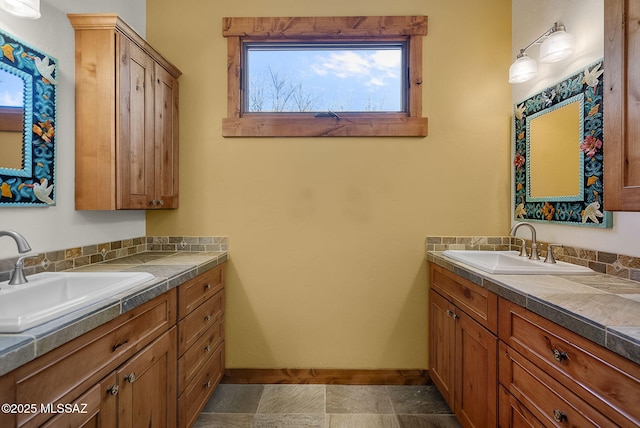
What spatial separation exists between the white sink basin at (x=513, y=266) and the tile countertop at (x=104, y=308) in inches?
59.7

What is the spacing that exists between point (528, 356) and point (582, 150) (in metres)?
1.12

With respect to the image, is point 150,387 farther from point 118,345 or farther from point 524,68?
point 524,68

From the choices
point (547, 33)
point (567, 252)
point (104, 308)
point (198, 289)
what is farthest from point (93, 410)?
point (547, 33)

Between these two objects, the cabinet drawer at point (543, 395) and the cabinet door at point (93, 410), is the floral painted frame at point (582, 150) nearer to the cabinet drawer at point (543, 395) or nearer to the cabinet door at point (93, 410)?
the cabinet drawer at point (543, 395)

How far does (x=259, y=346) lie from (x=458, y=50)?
2574mm

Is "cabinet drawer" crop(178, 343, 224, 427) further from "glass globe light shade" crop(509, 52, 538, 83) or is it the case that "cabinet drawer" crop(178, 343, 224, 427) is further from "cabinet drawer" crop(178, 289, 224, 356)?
"glass globe light shade" crop(509, 52, 538, 83)

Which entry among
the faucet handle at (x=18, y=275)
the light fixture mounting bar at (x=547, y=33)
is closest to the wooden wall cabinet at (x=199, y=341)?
the faucet handle at (x=18, y=275)

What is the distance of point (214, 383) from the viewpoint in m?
2.00

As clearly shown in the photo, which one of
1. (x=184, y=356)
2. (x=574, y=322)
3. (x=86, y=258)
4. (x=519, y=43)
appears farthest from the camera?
(x=519, y=43)

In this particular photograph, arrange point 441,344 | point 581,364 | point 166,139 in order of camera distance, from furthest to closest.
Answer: point 166,139 → point 441,344 → point 581,364

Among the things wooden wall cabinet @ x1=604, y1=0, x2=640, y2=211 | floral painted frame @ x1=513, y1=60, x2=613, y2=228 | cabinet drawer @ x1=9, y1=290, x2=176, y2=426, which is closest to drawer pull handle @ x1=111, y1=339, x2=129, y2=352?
cabinet drawer @ x1=9, y1=290, x2=176, y2=426

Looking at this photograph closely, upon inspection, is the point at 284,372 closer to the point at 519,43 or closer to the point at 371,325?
the point at 371,325

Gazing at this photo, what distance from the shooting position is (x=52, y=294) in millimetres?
1316

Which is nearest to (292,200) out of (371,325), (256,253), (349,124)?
(256,253)
